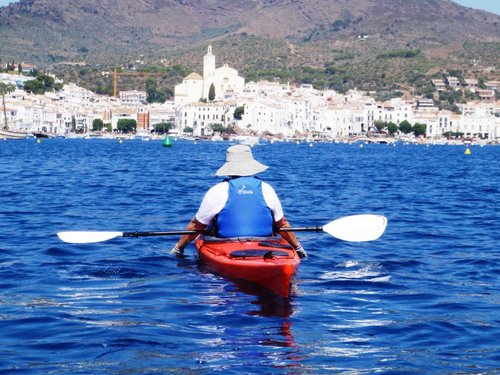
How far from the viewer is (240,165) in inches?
455

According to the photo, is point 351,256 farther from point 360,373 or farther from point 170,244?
point 360,373

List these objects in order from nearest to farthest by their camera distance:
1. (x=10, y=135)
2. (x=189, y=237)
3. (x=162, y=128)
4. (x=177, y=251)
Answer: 1. (x=189, y=237)
2. (x=177, y=251)
3. (x=10, y=135)
4. (x=162, y=128)

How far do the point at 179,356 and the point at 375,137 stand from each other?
177m

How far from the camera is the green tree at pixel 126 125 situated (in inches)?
7165

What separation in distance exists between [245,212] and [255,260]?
107cm

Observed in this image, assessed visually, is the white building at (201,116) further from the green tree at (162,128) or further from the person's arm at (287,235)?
the person's arm at (287,235)

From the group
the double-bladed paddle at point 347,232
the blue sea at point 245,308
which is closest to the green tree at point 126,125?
the blue sea at point 245,308

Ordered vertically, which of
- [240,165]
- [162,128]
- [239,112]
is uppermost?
[240,165]

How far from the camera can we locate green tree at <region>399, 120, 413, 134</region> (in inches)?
7368

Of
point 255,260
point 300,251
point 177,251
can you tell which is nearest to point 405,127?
point 177,251

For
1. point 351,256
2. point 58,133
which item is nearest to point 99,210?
point 351,256

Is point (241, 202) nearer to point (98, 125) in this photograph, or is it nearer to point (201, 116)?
point (201, 116)

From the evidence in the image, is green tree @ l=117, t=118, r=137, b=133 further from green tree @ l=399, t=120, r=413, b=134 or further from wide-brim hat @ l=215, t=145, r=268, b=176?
wide-brim hat @ l=215, t=145, r=268, b=176

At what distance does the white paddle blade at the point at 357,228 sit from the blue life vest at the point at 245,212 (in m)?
1.19
